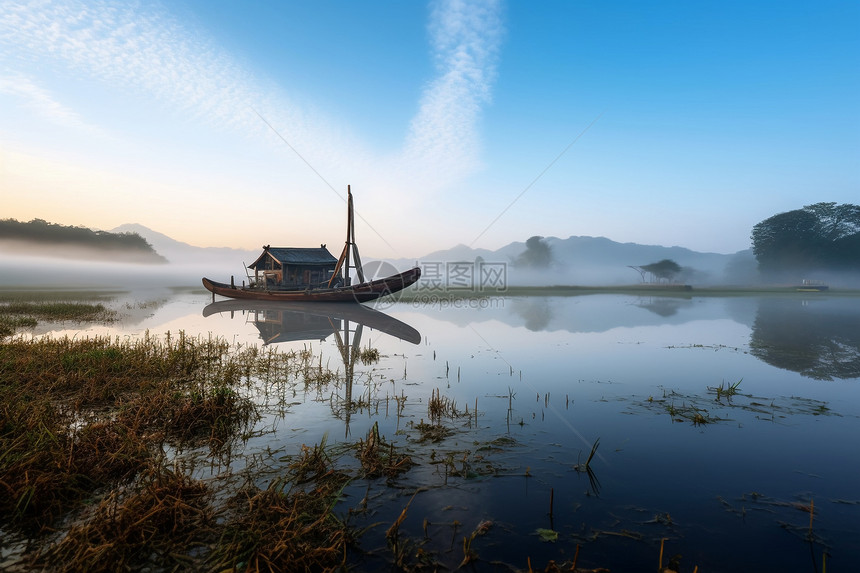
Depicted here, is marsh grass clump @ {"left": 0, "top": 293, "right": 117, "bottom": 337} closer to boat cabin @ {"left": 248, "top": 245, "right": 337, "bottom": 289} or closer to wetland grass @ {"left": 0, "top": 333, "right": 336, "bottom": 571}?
wetland grass @ {"left": 0, "top": 333, "right": 336, "bottom": 571}

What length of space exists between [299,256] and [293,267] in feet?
6.47

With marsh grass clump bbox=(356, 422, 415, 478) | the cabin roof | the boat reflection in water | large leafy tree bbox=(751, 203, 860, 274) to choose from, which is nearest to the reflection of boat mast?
the boat reflection in water

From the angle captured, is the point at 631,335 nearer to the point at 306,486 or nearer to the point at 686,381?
the point at 686,381

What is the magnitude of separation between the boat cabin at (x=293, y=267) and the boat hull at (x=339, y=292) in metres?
2.35

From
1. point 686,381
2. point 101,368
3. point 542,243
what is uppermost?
point 542,243

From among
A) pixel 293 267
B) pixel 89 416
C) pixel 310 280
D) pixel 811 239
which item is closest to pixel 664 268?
pixel 811 239

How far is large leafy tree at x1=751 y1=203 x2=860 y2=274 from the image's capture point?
82.9m

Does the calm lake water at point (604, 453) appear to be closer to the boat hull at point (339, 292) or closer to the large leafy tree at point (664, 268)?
the boat hull at point (339, 292)

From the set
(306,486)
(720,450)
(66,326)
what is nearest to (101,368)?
(306,486)

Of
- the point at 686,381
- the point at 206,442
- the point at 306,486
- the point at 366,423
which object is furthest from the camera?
the point at 686,381

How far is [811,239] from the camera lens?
278ft

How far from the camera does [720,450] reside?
6410 millimetres

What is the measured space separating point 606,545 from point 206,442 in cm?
597

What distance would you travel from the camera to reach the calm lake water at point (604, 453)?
4.11 meters
